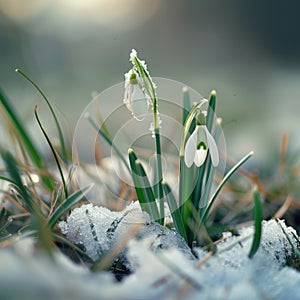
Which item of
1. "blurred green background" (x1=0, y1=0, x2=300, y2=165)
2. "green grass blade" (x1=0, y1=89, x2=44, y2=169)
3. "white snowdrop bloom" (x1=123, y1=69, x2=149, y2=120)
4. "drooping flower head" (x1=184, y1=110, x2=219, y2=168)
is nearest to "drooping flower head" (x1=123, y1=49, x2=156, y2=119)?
"white snowdrop bloom" (x1=123, y1=69, x2=149, y2=120)

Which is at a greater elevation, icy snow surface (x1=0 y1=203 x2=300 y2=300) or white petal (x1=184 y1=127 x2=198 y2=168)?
white petal (x1=184 y1=127 x2=198 y2=168)

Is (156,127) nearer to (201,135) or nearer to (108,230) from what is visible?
(201,135)

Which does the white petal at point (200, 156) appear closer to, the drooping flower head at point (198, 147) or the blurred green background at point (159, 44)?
the drooping flower head at point (198, 147)

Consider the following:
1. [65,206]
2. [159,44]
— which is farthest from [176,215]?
[159,44]

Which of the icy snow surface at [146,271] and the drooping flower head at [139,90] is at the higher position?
the drooping flower head at [139,90]

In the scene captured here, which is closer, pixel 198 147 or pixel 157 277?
pixel 157 277

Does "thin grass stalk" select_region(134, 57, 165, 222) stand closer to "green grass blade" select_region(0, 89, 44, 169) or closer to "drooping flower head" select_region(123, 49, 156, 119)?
"drooping flower head" select_region(123, 49, 156, 119)

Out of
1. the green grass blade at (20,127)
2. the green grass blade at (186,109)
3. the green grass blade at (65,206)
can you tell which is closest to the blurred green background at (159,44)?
the green grass blade at (20,127)

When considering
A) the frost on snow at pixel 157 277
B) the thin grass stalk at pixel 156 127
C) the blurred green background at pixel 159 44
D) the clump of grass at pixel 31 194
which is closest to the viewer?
the frost on snow at pixel 157 277
